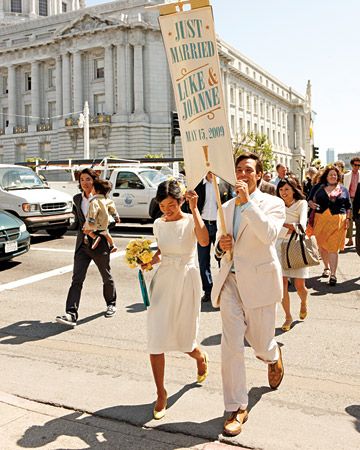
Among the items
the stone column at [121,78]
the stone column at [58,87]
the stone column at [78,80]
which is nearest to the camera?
the stone column at [121,78]

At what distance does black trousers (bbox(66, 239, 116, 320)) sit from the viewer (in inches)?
251

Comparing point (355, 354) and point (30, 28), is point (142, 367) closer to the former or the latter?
point (355, 354)

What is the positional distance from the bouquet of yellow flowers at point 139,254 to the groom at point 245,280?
2.37 feet

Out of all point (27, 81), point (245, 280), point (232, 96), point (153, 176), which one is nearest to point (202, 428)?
point (245, 280)

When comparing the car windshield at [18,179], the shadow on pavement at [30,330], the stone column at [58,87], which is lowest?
the shadow on pavement at [30,330]

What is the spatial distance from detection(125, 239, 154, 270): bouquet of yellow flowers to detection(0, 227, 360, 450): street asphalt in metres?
1.03

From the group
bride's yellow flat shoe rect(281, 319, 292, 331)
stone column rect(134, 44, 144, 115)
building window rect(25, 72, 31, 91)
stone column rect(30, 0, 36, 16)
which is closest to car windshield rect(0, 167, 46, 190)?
bride's yellow flat shoe rect(281, 319, 292, 331)

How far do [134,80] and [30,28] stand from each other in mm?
20487

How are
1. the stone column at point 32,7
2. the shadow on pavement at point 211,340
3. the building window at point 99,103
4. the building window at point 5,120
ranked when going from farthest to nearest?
1. the stone column at point 32,7
2. the building window at point 5,120
3. the building window at point 99,103
4. the shadow on pavement at point 211,340

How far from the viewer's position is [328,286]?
320 inches

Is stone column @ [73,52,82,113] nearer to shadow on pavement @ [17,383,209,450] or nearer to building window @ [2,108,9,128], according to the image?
building window @ [2,108,9,128]

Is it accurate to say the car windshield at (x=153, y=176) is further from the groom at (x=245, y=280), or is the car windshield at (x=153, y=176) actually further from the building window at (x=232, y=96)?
the building window at (x=232, y=96)

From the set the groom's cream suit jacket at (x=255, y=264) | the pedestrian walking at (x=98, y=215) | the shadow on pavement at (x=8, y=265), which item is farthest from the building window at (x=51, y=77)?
the groom's cream suit jacket at (x=255, y=264)

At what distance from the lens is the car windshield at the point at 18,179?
46.1 ft
